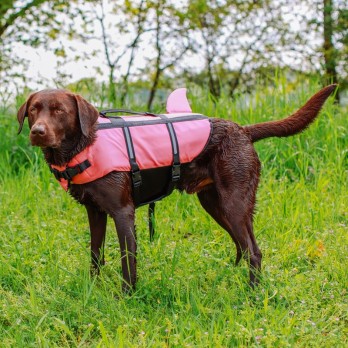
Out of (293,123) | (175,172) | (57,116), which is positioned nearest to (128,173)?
(175,172)

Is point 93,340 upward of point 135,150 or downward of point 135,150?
downward

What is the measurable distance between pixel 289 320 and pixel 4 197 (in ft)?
9.92

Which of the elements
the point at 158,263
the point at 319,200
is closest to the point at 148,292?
the point at 158,263

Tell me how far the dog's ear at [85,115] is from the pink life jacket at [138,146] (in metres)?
0.12

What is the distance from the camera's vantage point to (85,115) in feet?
10.8

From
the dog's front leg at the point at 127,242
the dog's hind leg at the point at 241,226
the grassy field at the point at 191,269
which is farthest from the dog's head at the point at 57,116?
the dog's hind leg at the point at 241,226

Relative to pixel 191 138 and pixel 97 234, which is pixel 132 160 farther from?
pixel 97 234

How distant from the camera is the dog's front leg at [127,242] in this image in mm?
3375

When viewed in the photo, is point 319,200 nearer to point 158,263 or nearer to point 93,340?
point 158,263

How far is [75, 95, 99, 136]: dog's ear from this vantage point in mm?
3279

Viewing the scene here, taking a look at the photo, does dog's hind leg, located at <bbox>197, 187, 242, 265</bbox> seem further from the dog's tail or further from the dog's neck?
the dog's neck

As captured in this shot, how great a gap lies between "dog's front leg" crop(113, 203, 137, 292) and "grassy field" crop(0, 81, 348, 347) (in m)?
0.08

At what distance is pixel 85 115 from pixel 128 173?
0.43 meters

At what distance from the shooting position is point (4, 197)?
16.9 ft
